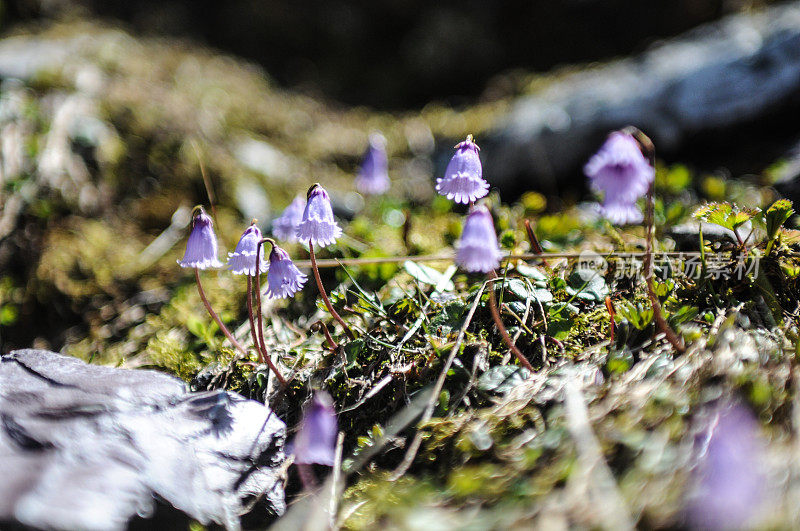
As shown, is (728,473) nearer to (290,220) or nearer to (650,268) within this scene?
(650,268)

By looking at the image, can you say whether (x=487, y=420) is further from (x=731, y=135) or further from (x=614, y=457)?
(x=731, y=135)

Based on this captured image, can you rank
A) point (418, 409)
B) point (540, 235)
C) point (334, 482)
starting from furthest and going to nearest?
point (540, 235)
point (418, 409)
point (334, 482)

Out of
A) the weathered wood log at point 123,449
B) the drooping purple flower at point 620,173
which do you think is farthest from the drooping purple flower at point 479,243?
the weathered wood log at point 123,449

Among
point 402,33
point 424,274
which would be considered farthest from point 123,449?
point 402,33

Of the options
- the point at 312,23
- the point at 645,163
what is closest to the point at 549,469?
the point at 645,163

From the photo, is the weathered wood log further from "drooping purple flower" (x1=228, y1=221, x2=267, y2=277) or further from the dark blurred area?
the dark blurred area

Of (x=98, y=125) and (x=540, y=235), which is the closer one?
(x=540, y=235)

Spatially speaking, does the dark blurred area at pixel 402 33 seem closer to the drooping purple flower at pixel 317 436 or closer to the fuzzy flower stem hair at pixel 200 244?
the fuzzy flower stem hair at pixel 200 244
